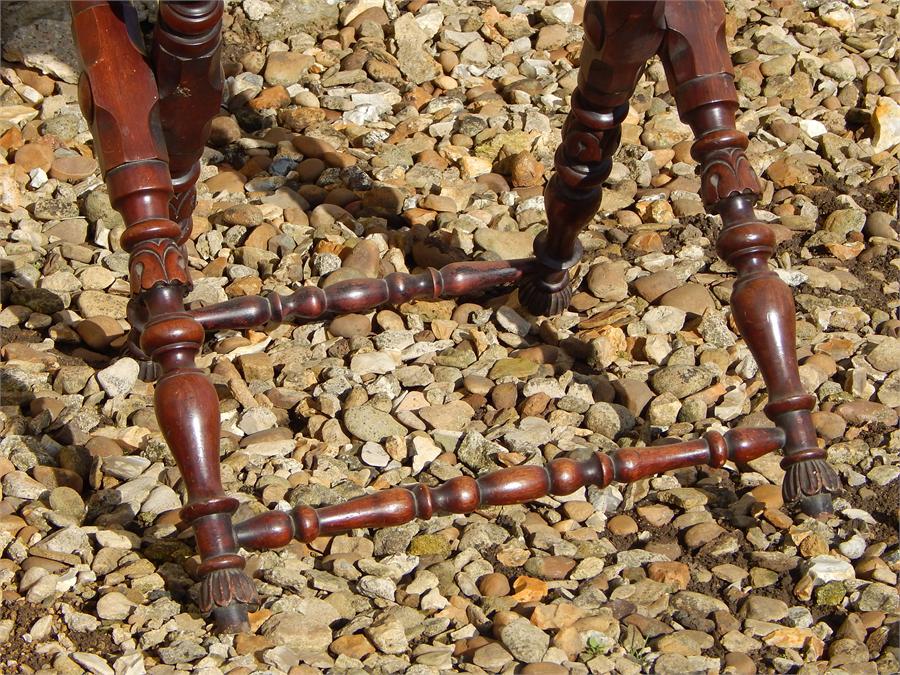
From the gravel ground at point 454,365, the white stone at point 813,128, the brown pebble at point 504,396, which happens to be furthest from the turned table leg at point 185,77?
the white stone at point 813,128

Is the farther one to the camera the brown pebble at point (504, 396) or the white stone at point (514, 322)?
the white stone at point (514, 322)

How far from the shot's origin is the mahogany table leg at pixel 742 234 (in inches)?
122

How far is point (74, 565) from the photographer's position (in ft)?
9.78

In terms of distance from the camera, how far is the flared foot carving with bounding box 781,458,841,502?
3.08 meters

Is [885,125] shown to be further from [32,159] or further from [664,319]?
[32,159]

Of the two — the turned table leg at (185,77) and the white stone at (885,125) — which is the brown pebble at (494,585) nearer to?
the turned table leg at (185,77)

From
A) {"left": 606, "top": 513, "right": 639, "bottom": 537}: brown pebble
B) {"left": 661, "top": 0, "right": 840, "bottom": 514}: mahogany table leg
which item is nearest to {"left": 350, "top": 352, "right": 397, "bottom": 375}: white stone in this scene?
{"left": 606, "top": 513, "right": 639, "bottom": 537}: brown pebble

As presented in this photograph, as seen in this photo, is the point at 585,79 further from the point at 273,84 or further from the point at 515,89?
the point at 273,84

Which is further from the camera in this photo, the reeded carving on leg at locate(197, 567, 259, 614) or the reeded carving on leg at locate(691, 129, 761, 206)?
the reeded carving on leg at locate(691, 129, 761, 206)

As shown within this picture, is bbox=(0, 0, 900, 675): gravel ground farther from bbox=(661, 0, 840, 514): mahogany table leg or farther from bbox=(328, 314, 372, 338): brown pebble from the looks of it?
bbox=(661, 0, 840, 514): mahogany table leg

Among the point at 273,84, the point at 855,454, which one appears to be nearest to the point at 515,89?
the point at 273,84

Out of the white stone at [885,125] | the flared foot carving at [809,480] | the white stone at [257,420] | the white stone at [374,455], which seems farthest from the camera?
the white stone at [885,125]

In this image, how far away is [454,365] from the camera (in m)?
3.90

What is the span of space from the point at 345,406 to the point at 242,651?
42.3 inches
